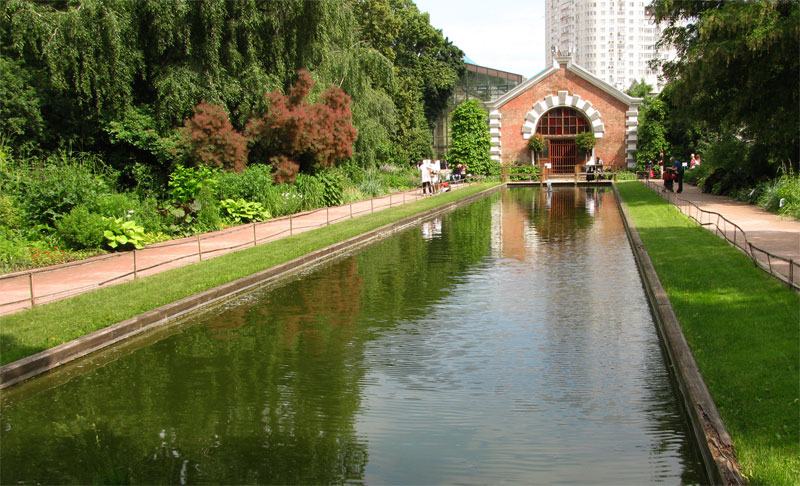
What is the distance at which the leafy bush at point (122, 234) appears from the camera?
16.2m

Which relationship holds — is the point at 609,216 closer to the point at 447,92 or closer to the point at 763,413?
the point at 763,413

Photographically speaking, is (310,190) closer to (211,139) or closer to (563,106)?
(211,139)

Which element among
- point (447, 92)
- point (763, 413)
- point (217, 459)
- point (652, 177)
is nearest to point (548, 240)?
point (763, 413)

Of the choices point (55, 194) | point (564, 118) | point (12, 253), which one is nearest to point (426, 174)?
point (564, 118)

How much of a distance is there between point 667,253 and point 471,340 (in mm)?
6695

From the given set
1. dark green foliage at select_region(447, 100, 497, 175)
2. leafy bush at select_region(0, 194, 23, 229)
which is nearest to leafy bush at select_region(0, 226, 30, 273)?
leafy bush at select_region(0, 194, 23, 229)

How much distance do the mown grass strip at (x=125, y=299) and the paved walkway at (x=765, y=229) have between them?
8760mm

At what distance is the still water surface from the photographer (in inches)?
218

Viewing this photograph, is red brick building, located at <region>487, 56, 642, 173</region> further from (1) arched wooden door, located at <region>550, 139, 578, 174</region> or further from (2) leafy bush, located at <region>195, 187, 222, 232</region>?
(2) leafy bush, located at <region>195, 187, 222, 232</region>

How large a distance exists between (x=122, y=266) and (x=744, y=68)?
69.9 ft

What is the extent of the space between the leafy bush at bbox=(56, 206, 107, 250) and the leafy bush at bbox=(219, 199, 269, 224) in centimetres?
595

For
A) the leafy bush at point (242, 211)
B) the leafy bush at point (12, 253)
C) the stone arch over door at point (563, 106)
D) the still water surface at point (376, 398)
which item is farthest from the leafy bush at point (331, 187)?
the stone arch over door at point (563, 106)

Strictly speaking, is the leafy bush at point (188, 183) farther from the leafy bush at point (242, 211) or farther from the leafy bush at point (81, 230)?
the leafy bush at point (81, 230)

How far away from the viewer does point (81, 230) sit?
52.8 feet
